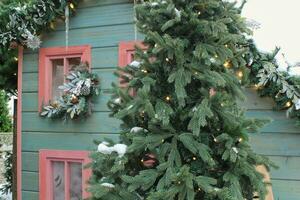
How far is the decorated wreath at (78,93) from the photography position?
4.16 metres

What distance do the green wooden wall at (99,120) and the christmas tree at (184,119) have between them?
929 mm

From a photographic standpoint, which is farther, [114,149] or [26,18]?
[26,18]

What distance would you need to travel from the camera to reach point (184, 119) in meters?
2.81

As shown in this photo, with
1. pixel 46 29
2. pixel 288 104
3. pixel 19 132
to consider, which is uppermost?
pixel 46 29

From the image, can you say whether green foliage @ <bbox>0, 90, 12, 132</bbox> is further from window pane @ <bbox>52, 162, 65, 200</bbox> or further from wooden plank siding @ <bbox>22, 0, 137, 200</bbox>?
window pane @ <bbox>52, 162, 65, 200</bbox>

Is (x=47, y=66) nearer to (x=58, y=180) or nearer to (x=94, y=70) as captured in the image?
(x=94, y=70)

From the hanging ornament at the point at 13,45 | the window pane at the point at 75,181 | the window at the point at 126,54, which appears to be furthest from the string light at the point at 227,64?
the hanging ornament at the point at 13,45

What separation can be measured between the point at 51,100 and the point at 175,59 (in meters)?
2.01

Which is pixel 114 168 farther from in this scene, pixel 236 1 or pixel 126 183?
pixel 236 1

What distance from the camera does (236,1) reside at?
9.80 feet

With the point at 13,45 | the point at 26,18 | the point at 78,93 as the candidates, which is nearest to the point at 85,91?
the point at 78,93

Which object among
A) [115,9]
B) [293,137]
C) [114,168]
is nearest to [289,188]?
[293,137]

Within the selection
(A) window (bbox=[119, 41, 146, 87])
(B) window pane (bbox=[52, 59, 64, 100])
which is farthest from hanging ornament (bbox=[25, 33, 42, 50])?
(A) window (bbox=[119, 41, 146, 87])

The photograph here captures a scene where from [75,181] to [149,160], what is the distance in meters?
1.63
